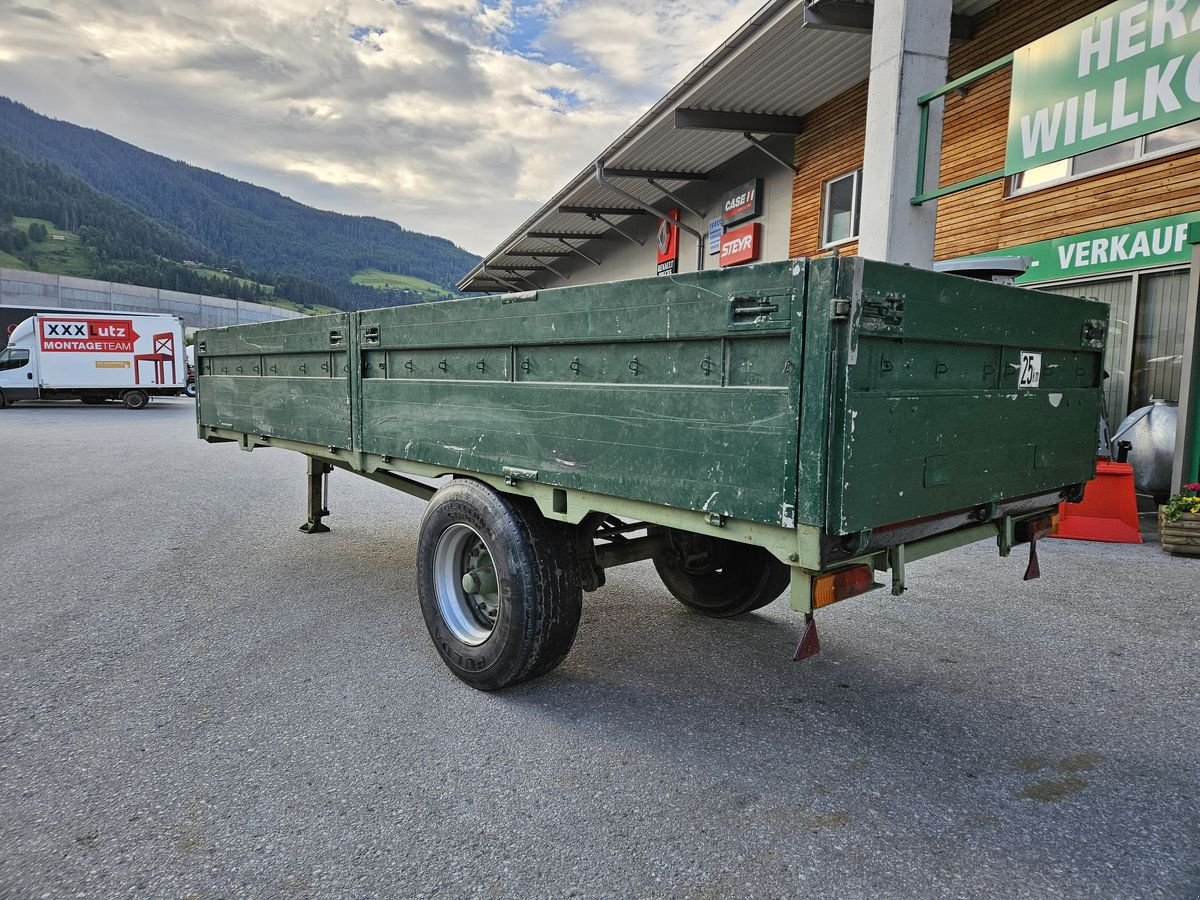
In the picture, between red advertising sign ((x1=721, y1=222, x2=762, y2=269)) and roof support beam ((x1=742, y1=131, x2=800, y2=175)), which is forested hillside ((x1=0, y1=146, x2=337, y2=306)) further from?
roof support beam ((x1=742, y1=131, x2=800, y2=175))

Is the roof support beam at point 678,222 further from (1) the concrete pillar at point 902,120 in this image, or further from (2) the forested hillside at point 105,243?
(2) the forested hillside at point 105,243

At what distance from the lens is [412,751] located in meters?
2.99

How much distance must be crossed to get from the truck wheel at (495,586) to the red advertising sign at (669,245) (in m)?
15.5

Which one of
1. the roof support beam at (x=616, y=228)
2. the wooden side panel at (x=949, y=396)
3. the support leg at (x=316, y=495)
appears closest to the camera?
the wooden side panel at (x=949, y=396)

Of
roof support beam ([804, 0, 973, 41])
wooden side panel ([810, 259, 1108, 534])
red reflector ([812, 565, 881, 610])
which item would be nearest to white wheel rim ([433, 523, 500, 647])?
red reflector ([812, 565, 881, 610])

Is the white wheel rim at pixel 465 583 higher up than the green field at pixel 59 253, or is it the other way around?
the green field at pixel 59 253

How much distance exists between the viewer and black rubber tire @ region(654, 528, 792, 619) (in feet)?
14.1

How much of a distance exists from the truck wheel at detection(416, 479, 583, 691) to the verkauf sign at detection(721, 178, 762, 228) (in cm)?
1299

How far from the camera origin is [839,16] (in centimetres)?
880

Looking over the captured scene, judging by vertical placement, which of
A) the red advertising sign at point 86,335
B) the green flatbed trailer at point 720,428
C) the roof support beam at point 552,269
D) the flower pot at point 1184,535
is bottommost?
the flower pot at point 1184,535

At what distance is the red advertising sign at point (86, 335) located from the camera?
23109mm

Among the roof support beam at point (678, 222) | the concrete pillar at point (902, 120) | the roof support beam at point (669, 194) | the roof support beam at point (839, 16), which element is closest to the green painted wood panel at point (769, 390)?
the concrete pillar at point (902, 120)

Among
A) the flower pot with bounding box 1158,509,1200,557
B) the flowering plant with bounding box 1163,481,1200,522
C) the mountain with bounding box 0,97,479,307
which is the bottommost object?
the flower pot with bounding box 1158,509,1200,557

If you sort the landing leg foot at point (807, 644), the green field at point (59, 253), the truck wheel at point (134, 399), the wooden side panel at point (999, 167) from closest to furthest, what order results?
the landing leg foot at point (807, 644), the wooden side panel at point (999, 167), the truck wheel at point (134, 399), the green field at point (59, 253)
